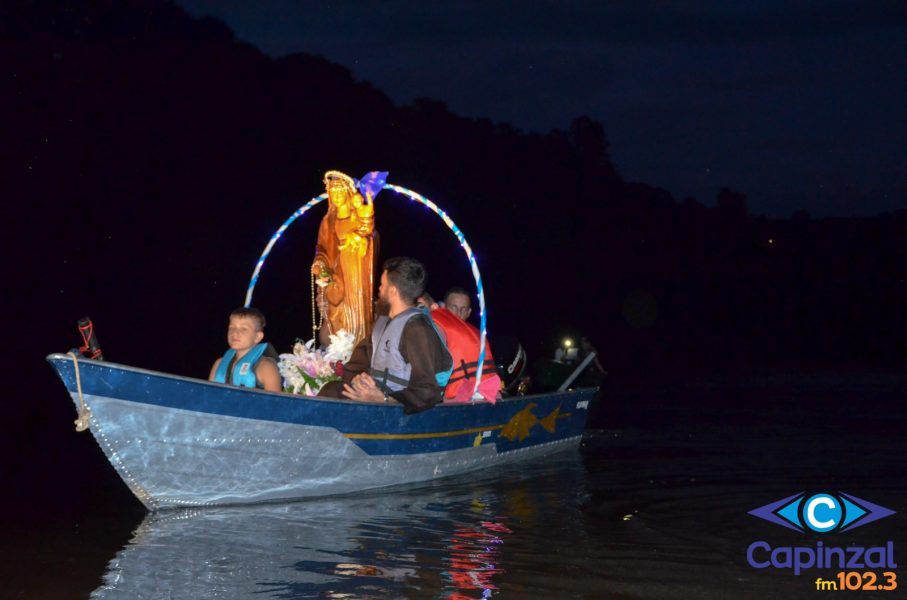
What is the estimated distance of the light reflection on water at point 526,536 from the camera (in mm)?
6617

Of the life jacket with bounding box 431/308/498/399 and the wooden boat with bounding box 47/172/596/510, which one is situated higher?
the life jacket with bounding box 431/308/498/399

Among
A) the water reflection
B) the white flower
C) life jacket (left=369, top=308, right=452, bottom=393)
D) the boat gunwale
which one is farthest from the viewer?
the white flower

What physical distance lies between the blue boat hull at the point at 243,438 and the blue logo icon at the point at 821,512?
9.50ft

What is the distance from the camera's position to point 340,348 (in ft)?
35.2

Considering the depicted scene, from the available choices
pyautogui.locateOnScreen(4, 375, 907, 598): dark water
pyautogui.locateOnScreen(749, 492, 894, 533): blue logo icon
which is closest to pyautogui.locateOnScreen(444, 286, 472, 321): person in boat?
pyautogui.locateOnScreen(4, 375, 907, 598): dark water

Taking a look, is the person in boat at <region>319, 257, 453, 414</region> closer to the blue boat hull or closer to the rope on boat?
the blue boat hull

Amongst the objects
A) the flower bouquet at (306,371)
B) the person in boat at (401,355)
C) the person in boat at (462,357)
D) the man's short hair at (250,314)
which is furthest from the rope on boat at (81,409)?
the person in boat at (462,357)

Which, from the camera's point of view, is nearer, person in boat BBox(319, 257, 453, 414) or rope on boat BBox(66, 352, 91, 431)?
rope on boat BBox(66, 352, 91, 431)

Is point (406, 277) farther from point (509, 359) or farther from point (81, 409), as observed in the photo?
point (509, 359)

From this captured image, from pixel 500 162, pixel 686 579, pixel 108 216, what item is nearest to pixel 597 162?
pixel 500 162

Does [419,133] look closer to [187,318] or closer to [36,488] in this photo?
[187,318]

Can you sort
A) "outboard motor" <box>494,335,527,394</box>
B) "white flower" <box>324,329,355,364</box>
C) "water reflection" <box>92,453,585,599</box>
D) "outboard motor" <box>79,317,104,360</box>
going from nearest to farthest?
"water reflection" <box>92,453,585,599</box>
"outboard motor" <box>79,317,104,360</box>
"white flower" <box>324,329,355,364</box>
"outboard motor" <box>494,335,527,394</box>

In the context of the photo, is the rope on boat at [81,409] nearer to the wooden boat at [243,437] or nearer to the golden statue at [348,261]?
the wooden boat at [243,437]

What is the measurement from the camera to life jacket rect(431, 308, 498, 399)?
35.1 ft
